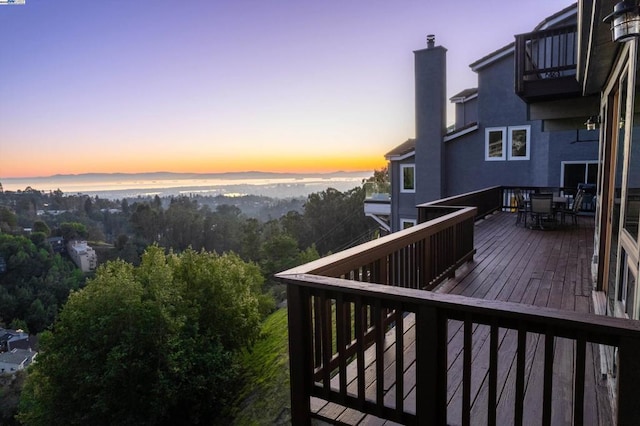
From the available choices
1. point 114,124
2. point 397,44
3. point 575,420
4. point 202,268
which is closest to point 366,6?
point 397,44

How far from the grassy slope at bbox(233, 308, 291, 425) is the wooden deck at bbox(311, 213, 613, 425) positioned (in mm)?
7187

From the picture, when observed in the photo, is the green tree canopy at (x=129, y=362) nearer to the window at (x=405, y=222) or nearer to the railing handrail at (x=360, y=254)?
the window at (x=405, y=222)

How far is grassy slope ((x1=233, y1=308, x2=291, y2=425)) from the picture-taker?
11.7 meters

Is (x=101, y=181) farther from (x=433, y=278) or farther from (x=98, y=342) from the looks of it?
(x=433, y=278)

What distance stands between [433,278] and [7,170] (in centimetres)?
4110

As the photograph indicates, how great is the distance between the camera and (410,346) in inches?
130

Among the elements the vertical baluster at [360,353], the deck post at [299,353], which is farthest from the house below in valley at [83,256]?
the vertical baluster at [360,353]

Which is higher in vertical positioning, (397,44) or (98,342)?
(397,44)

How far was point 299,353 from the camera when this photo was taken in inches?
95.6

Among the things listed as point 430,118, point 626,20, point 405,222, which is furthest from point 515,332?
point 405,222

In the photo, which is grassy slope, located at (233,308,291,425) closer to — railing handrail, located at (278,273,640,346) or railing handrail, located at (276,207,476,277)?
railing handrail, located at (276,207,476,277)

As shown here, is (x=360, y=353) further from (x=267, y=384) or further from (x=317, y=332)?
(x=267, y=384)

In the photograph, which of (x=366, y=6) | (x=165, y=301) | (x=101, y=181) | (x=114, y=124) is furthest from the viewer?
(x=101, y=181)

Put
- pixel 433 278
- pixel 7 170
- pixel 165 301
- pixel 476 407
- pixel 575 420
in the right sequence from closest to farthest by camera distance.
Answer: pixel 575 420, pixel 476 407, pixel 433 278, pixel 165 301, pixel 7 170
